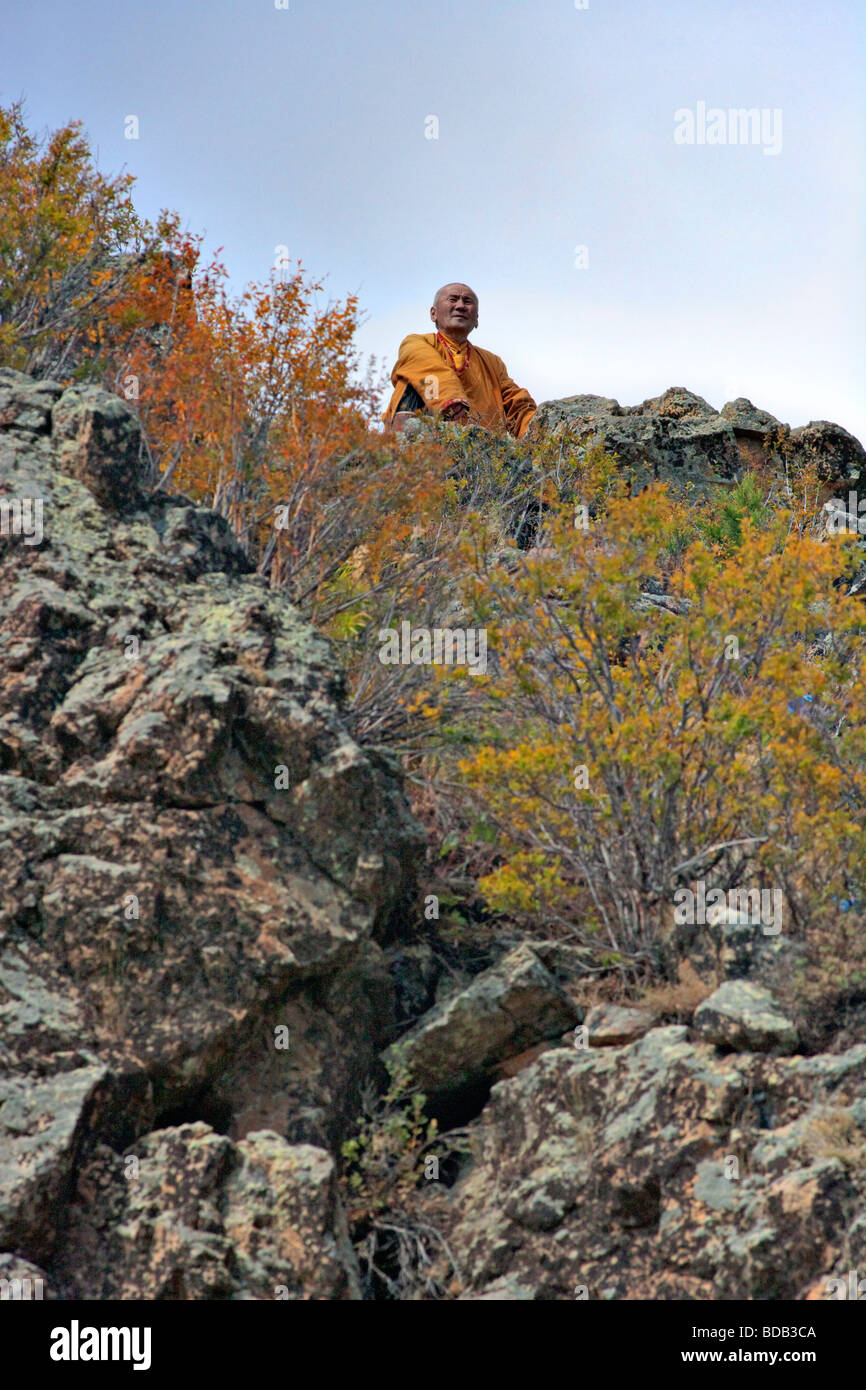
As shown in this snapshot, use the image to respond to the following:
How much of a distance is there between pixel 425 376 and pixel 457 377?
0.39m

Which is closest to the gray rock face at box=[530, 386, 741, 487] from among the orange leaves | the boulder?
the orange leaves

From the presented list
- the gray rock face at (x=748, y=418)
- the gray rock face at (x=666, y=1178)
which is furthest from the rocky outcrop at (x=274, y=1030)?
the gray rock face at (x=748, y=418)

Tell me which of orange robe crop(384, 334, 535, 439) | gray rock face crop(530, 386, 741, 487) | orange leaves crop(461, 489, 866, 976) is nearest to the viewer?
orange leaves crop(461, 489, 866, 976)

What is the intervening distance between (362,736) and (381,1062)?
70.2 inches

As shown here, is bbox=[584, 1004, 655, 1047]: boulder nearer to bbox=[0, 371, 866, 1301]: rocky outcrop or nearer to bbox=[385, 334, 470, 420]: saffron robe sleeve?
bbox=[0, 371, 866, 1301]: rocky outcrop

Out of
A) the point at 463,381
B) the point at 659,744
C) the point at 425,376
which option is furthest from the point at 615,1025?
the point at 463,381

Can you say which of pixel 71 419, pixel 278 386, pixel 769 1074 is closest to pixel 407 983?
pixel 769 1074

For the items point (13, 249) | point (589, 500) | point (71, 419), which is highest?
point (13, 249)

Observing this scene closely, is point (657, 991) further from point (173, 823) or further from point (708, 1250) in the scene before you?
point (173, 823)

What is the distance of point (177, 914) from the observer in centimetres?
555

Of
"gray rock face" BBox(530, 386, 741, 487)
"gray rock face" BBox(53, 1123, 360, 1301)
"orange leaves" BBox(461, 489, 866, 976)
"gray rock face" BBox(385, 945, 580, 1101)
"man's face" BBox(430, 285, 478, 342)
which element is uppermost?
"man's face" BBox(430, 285, 478, 342)

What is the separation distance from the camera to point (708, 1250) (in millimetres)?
4719

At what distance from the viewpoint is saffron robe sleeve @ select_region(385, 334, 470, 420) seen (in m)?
14.4

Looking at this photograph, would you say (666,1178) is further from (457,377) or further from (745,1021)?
(457,377)
